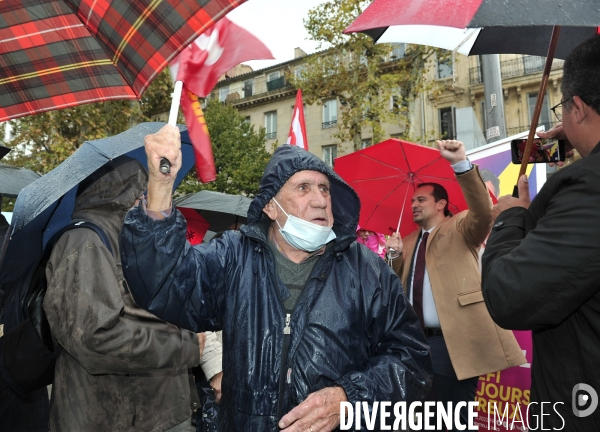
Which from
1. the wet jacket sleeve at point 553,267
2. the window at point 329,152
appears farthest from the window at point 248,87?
the wet jacket sleeve at point 553,267

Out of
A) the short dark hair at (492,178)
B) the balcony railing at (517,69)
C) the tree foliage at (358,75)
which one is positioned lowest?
the short dark hair at (492,178)

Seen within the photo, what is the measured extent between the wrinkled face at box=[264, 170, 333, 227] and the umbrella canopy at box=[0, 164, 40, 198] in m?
3.34

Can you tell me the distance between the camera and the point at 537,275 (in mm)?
1782

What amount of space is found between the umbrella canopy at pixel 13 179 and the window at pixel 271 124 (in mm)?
34156

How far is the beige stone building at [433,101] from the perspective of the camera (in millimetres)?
27766

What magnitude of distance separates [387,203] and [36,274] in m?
3.79

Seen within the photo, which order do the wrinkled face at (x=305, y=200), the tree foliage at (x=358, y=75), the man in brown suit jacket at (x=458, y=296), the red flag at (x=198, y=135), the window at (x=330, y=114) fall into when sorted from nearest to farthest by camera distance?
the red flag at (x=198, y=135), the wrinkled face at (x=305, y=200), the man in brown suit jacket at (x=458, y=296), the tree foliage at (x=358, y=75), the window at (x=330, y=114)

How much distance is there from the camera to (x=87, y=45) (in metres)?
2.52

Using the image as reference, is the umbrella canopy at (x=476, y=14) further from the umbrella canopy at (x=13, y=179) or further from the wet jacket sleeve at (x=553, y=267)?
the umbrella canopy at (x=13, y=179)

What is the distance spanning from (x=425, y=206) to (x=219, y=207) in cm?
284

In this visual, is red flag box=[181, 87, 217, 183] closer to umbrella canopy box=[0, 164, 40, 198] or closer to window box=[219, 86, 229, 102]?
umbrella canopy box=[0, 164, 40, 198]

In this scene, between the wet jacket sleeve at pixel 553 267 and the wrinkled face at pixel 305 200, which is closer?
the wet jacket sleeve at pixel 553 267

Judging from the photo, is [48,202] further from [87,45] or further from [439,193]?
[439,193]

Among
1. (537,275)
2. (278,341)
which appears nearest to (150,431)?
(278,341)
